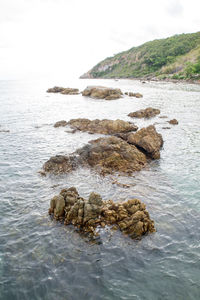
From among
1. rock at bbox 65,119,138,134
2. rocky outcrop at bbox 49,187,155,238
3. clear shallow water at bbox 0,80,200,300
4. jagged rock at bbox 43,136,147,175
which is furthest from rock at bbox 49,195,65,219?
rock at bbox 65,119,138,134

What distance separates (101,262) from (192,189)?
1031 centimetres

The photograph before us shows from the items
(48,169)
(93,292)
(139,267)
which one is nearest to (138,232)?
(139,267)

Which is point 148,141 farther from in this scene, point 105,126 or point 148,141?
point 105,126

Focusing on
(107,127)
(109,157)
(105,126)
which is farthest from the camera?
(105,126)

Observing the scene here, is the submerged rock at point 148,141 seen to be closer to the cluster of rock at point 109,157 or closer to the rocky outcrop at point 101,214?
the cluster of rock at point 109,157

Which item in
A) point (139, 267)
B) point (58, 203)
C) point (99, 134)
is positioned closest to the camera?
point (139, 267)

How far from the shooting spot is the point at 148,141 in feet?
80.8

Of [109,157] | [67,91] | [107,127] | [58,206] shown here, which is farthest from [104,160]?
[67,91]

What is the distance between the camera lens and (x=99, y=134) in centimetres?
3428

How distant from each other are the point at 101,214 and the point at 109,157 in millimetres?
8922

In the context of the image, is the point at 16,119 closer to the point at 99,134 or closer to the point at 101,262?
the point at 99,134

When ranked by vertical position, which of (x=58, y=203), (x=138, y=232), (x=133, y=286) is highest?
(x=58, y=203)

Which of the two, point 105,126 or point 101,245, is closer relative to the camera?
point 101,245

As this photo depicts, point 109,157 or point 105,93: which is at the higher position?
point 105,93
